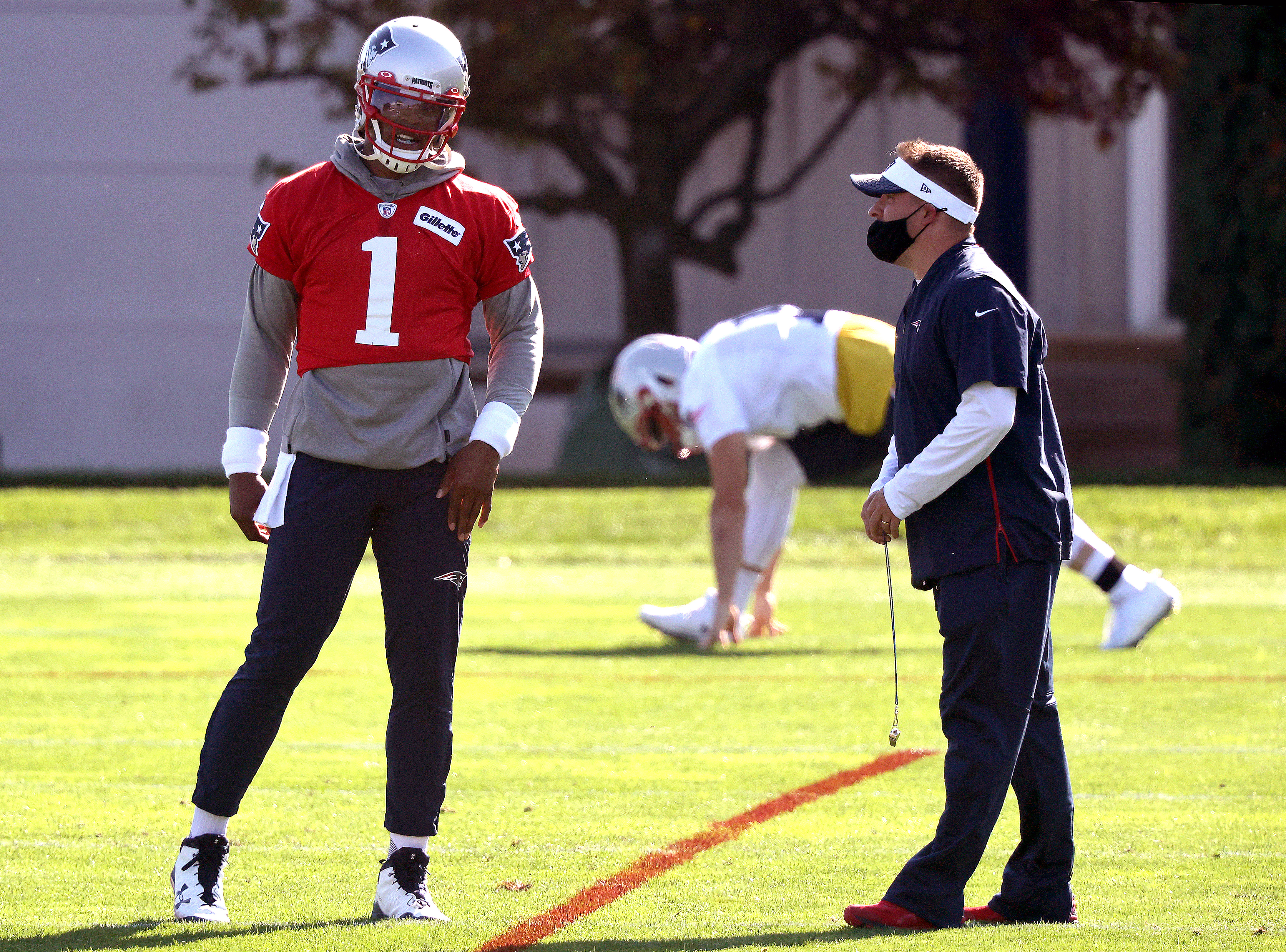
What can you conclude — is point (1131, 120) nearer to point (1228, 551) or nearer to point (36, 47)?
point (1228, 551)

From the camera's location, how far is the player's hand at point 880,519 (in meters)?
4.16

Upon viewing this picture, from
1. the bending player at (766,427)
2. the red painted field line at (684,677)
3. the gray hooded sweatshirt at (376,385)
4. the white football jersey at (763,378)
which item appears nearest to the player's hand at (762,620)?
the bending player at (766,427)

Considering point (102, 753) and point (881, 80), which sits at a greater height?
point (881, 80)

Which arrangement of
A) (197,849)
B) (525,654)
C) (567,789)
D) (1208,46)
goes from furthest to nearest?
(1208,46)
(525,654)
(567,789)
(197,849)

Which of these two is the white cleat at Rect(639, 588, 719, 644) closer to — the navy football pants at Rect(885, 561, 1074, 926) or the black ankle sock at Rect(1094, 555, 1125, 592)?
the black ankle sock at Rect(1094, 555, 1125, 592)

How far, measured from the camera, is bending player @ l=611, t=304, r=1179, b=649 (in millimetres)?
9117

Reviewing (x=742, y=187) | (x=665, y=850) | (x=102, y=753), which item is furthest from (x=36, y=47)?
(x=665, y=850)

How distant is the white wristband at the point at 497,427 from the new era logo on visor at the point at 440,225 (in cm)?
38

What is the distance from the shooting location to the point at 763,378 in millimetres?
9242

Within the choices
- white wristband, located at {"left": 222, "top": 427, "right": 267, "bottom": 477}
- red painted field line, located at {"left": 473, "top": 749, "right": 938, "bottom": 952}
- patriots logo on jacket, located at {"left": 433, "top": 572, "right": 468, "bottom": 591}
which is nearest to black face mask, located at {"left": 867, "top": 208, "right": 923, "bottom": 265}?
patriots logo on jacket, located at {"left": 433, "top": 572, "right": 468, "bottom": 591}

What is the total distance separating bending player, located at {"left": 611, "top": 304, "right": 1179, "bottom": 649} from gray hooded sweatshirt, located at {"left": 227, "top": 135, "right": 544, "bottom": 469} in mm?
4565

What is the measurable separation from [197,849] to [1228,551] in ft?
42.8

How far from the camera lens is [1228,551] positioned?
15828 millimetres

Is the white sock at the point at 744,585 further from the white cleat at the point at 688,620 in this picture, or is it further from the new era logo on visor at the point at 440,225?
the new era logo on visor at the point at 440,225
